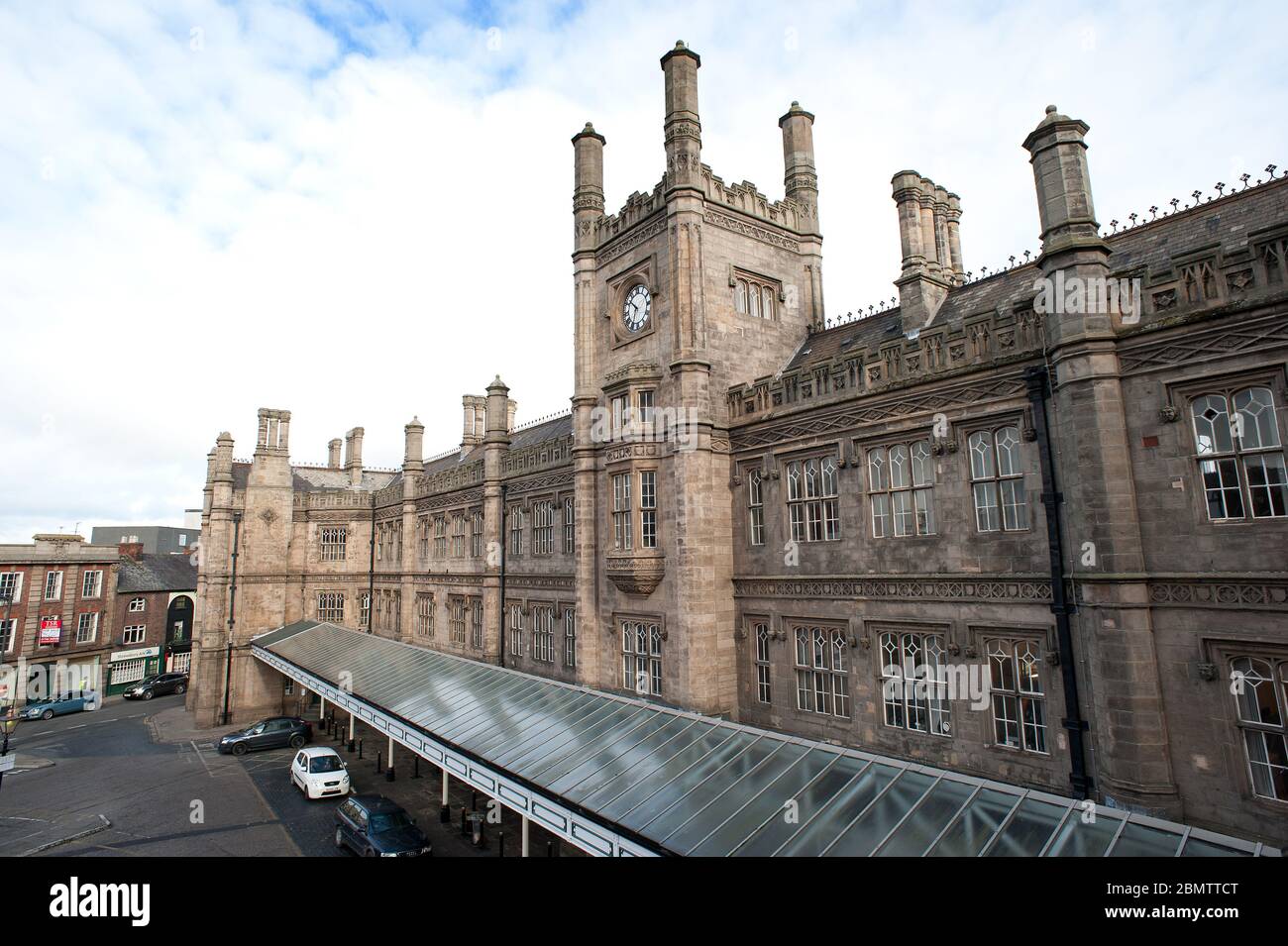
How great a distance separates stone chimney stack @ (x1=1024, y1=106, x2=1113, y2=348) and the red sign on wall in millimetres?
63658

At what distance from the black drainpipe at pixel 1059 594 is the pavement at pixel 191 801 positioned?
1313 centimetres

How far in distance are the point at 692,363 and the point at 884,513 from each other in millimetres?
7049

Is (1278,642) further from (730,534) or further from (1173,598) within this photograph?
(730,534)

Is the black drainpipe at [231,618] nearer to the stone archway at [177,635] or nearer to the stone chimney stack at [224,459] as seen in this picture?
the stone chimney stack at [224,459]

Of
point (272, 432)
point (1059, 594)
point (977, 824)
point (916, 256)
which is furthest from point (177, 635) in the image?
point (1059, 594)

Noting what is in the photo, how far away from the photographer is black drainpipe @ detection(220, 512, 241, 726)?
40844 millimetres

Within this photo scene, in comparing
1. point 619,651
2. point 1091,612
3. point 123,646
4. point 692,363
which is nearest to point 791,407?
point 692,363

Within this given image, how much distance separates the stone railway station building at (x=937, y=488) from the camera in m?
10.7

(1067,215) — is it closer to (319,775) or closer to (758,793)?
(758,793)

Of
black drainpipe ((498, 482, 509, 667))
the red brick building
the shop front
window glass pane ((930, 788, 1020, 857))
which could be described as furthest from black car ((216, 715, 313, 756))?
window glass pane ((930, 788, 1020, 857))

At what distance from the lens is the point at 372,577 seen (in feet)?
143

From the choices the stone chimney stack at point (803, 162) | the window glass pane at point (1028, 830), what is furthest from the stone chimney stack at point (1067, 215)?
the stone chimney stack at point (803, 162)

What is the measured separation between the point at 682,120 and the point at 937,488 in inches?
537
